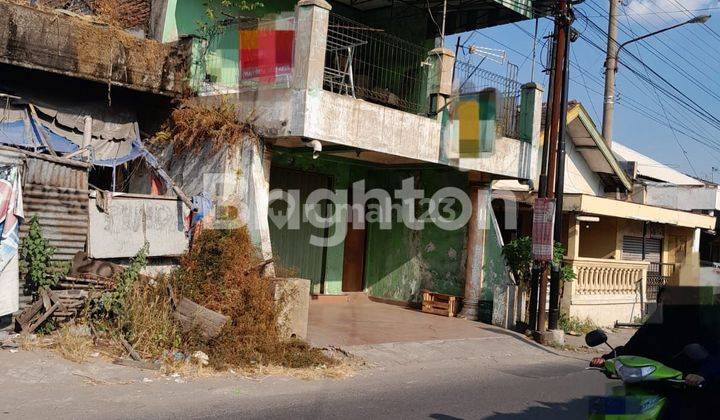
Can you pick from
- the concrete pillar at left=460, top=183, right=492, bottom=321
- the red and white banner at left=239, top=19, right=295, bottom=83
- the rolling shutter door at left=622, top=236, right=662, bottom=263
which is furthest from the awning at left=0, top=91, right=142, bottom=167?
the rolling shutter door at left=622, top=236, right=662, bottom=263

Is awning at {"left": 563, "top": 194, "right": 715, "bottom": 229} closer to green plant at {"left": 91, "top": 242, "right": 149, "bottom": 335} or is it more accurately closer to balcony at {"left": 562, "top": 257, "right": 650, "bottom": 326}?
balcony at {"left": 562, "top": 257, "right": 650, "bottom": 326}

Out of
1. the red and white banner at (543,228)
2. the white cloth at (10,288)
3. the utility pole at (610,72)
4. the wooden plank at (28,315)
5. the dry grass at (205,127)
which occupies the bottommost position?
the wooden plank at (28,315)

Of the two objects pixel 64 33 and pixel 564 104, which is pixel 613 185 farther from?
pixel 64 33

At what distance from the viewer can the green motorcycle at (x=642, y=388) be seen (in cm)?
452

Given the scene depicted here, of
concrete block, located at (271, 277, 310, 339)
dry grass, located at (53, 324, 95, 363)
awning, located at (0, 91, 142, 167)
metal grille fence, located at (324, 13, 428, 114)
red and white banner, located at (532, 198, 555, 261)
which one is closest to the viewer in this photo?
dry grass, located at (53, 324, 95, 363)

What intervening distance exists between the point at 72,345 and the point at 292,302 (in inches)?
120

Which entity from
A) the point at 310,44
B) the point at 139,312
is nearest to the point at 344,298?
the point at 310,44

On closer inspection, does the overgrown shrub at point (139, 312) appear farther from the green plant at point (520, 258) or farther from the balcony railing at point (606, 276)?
the balcony railing at point (606, 276)

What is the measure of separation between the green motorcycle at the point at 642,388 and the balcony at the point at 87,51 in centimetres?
925

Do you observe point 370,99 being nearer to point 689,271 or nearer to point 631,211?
point 631,211

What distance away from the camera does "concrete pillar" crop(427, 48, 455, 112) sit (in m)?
13.2

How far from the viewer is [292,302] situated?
34.0 feet

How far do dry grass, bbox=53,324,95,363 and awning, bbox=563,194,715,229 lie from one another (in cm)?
1162

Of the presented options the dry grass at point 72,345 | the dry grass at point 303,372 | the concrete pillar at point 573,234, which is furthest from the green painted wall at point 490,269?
the dry grass at point 72,345
